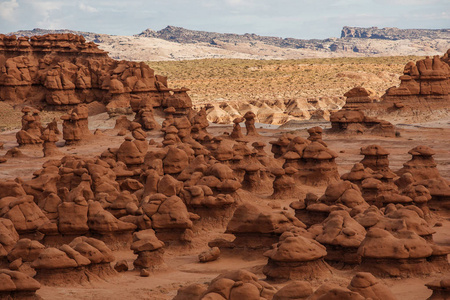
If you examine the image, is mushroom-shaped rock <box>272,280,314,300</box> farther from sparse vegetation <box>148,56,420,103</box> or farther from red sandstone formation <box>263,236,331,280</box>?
sparse vegetation <box>148,56,420,103</box>

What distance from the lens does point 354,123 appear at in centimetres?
4016

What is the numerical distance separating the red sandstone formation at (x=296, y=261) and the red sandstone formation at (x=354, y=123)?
88.1 feet

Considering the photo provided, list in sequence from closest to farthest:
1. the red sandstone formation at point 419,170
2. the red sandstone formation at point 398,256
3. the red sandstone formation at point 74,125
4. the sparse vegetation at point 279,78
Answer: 1. the red sandstone formation at point 398,256
2. the red sandstone formation at point 419,170
3. the red sandstone formation at point 74,125
4. the sparse vegetation at point 279,78

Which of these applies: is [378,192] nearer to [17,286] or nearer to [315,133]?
[315,133]

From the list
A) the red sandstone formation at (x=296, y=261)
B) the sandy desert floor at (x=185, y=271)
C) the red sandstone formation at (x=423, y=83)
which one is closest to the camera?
the sandy desert floor at (x=185, y=271)

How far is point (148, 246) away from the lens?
1449 cm

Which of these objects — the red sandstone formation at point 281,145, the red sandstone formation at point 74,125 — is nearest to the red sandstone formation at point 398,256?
the red sandstone formation at point 281,145

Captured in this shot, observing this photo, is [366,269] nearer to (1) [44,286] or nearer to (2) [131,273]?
(2) [131,273]

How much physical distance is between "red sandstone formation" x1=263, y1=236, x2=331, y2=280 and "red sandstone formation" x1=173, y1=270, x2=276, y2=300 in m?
2.20

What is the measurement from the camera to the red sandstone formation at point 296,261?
12727 mm

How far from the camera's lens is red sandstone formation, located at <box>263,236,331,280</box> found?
12.7 meters

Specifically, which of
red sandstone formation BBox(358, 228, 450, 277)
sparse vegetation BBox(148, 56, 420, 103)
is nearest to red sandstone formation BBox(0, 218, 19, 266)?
red sandstone formation BBox(358, 228, 450, 277)

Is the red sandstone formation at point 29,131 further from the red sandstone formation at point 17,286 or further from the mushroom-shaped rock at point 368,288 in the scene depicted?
the mushroom-shaped rock at point 368,288

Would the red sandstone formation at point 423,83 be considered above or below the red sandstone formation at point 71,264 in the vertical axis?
above
